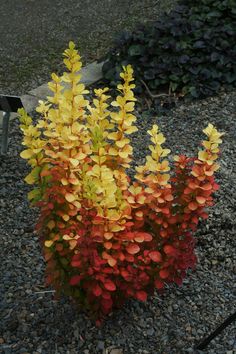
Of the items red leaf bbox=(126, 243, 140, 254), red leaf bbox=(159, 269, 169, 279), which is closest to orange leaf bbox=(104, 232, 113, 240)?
red leaf bbox=(126, 243, 140, 254)

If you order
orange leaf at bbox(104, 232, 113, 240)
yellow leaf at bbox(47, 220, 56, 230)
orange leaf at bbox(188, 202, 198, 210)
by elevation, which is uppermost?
orange leaf at bbox(104, 232, 113, 240)

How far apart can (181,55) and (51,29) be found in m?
1.79

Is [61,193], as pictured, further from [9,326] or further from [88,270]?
[9,326]

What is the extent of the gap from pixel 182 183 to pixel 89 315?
693mm

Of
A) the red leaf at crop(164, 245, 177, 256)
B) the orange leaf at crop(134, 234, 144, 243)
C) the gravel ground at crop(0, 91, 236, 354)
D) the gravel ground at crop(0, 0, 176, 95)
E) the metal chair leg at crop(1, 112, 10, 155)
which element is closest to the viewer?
the orange leaf at crop(134, 234, 144, 243)

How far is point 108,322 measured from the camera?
101 inches

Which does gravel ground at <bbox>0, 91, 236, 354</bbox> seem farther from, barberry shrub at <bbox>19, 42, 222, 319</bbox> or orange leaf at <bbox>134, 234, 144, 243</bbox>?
orange leaf at <bbox>134, 234, 144, 243</bbox>

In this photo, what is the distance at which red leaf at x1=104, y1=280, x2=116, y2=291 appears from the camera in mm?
2184

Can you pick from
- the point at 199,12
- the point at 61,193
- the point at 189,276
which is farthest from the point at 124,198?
the point at 199,12

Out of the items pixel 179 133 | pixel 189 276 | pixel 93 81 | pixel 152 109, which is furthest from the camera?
pixel 93 81

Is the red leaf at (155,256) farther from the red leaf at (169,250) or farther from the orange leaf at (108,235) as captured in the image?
the orange leaf at (108,235)

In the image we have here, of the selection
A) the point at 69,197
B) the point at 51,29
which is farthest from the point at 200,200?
the point at 51,29

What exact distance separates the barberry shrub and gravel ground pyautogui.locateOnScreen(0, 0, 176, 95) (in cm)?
248

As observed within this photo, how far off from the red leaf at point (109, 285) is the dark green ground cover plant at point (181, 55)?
2.53 m
